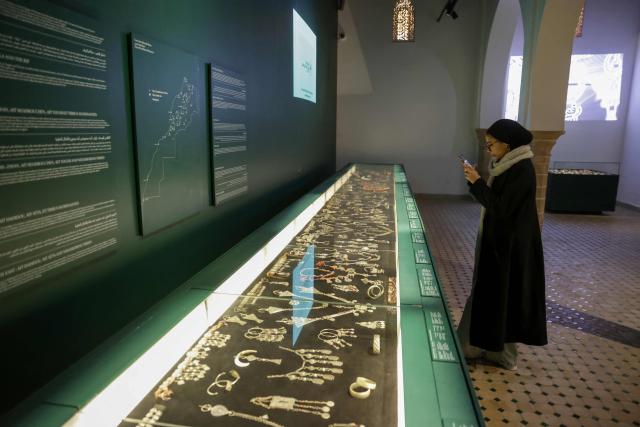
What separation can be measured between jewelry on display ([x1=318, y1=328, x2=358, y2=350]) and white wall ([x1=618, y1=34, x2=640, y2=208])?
39.3 feet

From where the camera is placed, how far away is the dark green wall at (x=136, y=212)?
5.58 ft

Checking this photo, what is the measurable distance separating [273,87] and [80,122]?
126 inches

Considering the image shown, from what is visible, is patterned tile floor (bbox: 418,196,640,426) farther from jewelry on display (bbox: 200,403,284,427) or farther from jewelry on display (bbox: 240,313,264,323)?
jewelry on display (bbox: 200,403,284,427)

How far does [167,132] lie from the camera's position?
2.58 m

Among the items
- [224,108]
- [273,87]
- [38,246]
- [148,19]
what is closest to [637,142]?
[273,87]

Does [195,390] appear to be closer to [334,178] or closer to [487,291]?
[487,291]

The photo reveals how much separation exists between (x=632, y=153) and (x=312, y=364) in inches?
504

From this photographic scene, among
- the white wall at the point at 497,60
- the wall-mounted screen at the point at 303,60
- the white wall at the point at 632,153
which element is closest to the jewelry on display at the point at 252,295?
the wall-mounted screen at the point at 303,60

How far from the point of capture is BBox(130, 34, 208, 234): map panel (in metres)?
2.29

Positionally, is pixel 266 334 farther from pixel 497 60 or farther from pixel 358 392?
pixel 497 60

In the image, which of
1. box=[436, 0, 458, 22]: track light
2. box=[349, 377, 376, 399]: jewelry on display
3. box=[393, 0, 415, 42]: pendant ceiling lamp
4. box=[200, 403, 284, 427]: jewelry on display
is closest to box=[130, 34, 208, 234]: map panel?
box=[200, 403, 284, 427]: jewelry on display

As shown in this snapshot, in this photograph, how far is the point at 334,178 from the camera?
6.81 metres

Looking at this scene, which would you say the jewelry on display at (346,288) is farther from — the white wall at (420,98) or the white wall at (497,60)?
the white wall at (420,98)

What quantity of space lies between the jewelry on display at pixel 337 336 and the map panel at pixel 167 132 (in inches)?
43.4
